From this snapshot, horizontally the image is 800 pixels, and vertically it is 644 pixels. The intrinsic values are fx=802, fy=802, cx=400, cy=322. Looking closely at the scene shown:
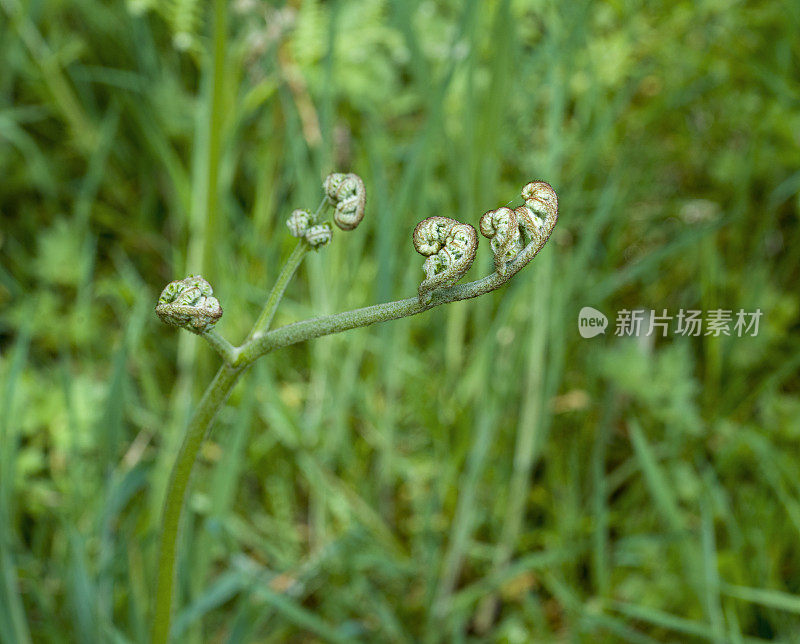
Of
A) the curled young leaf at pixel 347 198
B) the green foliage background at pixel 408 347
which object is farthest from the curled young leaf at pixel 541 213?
the green foliage background at pixel 408 347

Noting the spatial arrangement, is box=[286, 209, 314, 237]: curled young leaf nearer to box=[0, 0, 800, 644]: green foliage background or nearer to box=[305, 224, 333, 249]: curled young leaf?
box=[305, 224, 333, 249]: curled young leaf

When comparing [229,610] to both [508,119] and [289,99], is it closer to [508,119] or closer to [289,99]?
[289,99]

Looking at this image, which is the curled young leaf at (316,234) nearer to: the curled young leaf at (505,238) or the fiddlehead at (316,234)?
the fiddlehead at (316,234)

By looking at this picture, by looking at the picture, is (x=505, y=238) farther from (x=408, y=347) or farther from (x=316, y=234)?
(x=408, y=347)

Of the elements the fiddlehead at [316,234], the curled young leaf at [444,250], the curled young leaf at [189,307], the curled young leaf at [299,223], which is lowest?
the curled young leaf at [189,307]

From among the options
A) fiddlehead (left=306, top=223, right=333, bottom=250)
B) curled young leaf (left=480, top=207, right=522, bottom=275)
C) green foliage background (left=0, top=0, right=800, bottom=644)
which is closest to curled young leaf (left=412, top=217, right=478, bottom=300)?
curled young leaf (left=480, top=207, right=522, bottom=275)

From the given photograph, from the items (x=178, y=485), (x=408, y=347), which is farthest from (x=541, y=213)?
(x=408, y=347)
